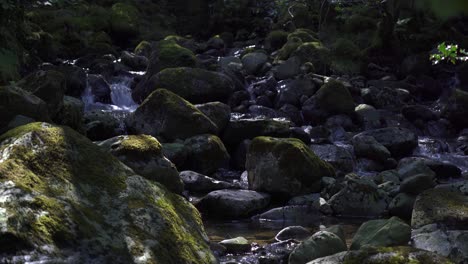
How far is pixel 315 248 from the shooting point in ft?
18.7

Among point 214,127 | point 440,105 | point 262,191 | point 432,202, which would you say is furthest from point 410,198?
point 440,105

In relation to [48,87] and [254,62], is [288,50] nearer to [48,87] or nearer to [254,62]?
[254,62]

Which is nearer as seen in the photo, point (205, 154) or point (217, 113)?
point (205, 154)

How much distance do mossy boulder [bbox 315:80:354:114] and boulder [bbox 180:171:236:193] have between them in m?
6.93

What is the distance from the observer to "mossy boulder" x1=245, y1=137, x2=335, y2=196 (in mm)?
Answer: 9461

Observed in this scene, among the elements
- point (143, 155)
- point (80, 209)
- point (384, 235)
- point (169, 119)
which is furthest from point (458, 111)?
point (80, 209)

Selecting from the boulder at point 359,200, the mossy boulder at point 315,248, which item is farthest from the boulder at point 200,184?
the mossy boulder at point 315,248

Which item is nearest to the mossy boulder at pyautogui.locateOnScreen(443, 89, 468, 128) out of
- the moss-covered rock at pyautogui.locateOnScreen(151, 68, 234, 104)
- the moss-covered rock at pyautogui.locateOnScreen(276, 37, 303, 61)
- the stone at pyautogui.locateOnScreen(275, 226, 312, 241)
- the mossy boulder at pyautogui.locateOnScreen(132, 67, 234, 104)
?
the mossy boulder at pyautogui.locateOnScreen(132, 67, 234, 104)

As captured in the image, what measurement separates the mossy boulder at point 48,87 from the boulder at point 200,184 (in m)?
2.72

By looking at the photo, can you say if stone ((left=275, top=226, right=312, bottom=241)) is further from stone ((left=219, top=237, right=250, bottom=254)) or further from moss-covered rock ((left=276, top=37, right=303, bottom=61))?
moss-covered rock ((left=276, top=37, right=303, bottom=61))

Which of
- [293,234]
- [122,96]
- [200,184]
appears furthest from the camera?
[122,96]

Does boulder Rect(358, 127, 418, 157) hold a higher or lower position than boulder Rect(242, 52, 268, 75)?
lower

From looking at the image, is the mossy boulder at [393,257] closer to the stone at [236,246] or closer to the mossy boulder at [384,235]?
the mossy boulder at [384,235]

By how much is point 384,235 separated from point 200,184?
428cm
